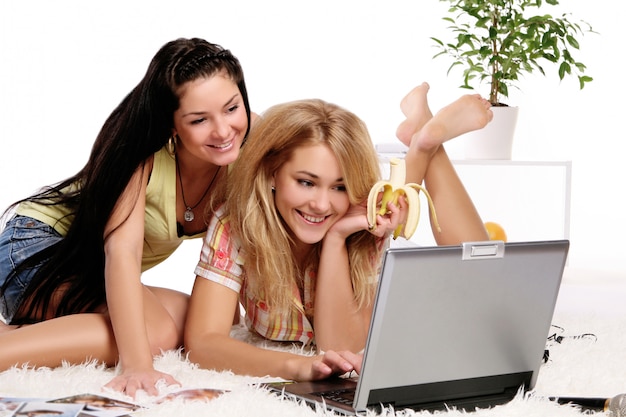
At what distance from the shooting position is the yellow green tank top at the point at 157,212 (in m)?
2.48

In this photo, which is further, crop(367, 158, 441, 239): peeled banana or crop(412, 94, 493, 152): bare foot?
crop(412, 94, 493, 152): bare foot

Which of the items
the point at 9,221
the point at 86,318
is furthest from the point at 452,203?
the point at 9,221

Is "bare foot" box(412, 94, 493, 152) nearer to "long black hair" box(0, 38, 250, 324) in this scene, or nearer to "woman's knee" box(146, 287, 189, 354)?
"long black hair" box(0, 38, 250, 324)

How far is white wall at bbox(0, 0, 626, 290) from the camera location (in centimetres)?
486

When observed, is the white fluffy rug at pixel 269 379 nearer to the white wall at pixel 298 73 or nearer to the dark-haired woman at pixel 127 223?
the dark-haired woman at pixel 127 223

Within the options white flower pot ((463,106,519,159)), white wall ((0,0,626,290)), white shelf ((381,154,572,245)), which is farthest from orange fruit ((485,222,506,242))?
white wall ((0,0,626,290))

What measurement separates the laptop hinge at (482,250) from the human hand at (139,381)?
0.72m

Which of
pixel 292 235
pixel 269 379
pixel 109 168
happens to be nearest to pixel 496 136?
pixel 292 235

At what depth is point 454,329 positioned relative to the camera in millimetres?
1791

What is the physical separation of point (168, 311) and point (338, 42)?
9.01ft

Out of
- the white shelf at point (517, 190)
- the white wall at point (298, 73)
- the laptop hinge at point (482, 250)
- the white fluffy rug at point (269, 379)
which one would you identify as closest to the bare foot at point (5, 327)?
the white fluffy rug at point (269, 379)

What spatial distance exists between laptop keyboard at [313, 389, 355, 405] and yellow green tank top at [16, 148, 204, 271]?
81 cm

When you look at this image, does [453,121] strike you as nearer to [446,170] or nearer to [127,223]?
[446,170]

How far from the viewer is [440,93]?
5066mm
